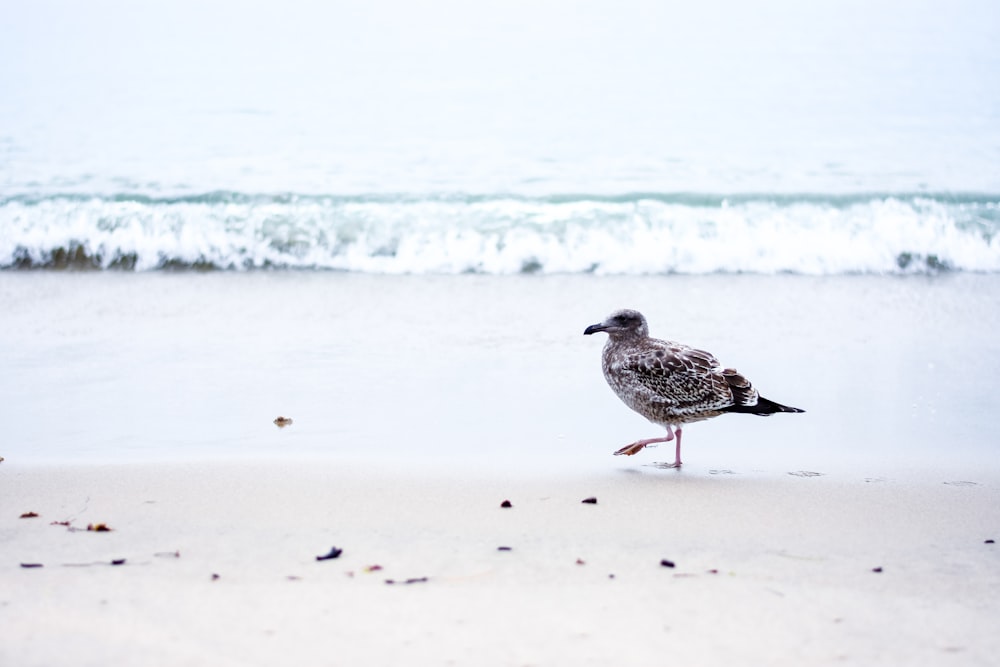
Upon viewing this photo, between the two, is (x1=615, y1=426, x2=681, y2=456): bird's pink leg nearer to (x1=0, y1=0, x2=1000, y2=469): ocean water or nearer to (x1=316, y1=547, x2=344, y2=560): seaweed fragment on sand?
(x1=0, y1=0, x2=1000, y2=469): ocean water

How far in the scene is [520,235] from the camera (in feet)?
31.3

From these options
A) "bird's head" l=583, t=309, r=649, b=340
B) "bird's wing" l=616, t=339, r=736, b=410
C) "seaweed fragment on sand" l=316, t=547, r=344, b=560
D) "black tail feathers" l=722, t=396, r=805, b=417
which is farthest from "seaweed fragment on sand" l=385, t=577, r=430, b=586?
"bird's head" l=583, t=309, r=649, b=340

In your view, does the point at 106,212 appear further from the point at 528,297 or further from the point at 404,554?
the point at 404,554

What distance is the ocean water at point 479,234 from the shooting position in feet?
17.9

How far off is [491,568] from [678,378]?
70.8 inches

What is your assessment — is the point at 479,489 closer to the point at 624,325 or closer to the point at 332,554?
the point at 332,554

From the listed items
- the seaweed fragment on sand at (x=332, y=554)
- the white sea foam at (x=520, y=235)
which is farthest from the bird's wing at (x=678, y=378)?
the white sea foam at (x=520, y=235)

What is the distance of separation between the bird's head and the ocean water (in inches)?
19.0

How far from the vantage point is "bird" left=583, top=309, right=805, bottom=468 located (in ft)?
15.6

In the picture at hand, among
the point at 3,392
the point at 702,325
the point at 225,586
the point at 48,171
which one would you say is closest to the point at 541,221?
the point at 702,325

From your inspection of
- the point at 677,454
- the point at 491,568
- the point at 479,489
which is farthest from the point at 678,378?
the point at 491,568

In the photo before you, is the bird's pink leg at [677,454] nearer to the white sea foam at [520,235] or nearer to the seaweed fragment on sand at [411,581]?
the seaweed fragment on sand at [411,581]

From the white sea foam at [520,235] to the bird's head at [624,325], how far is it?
13.0 feet

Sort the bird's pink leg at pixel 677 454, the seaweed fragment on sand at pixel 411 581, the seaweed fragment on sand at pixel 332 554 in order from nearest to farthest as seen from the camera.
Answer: the seaweed fragment on sand at pixel 411 581
the seaweed fragment on sand at pixel 332 554
the bird's pink leg at pixel 677 454
